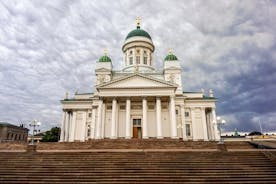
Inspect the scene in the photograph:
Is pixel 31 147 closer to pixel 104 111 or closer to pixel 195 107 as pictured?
pixel 104 111

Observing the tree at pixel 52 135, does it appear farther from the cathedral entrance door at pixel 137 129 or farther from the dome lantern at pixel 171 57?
the dome lantern at pixel 171 57

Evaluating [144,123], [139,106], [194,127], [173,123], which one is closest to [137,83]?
[139,106]

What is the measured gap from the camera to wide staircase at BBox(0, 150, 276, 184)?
10.1 metres

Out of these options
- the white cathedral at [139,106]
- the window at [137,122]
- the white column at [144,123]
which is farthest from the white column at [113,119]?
the white column at [144,123]

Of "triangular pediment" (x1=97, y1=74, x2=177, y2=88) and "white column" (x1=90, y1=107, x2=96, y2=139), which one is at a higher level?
"triangular pediment" (x1=97, y1=74, x2=177, y2=88)

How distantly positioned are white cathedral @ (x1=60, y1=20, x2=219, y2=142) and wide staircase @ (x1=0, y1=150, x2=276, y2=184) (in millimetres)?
12195

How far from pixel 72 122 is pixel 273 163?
28778 millimetres

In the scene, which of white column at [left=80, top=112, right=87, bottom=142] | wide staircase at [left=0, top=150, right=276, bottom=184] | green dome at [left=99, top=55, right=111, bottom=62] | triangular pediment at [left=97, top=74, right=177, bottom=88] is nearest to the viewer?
wide staircase at [left=0, top=150, right=276, bottom=184]

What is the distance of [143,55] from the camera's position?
125ft

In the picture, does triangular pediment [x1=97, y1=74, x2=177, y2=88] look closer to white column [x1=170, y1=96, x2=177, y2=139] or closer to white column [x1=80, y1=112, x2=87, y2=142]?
white column [x1=170, y1=96, x2=177, y2=139]

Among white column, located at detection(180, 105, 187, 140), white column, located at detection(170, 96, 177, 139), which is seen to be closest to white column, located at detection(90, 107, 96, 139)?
white column, located at detection(170, 96, 177, 139)

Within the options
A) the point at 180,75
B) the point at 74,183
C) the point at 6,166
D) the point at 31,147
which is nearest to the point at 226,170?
the point at 74,183

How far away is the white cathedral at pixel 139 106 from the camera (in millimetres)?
27000

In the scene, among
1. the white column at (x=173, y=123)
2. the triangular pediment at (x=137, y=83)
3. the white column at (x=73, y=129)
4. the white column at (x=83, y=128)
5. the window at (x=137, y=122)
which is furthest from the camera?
the white column at (x=83, y=128)
